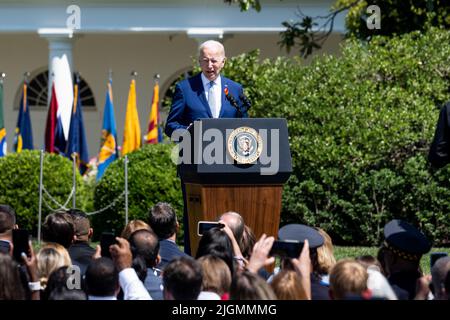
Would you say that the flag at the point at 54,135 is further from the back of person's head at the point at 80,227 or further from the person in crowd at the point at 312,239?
the person in crowd at the point at 312,239

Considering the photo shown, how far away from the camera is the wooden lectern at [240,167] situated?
26.2 ft

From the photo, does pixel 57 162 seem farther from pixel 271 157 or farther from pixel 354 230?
pixel 271 157

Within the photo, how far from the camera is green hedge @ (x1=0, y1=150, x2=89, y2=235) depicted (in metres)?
16.0

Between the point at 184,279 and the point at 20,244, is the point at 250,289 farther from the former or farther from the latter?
the point at 20,244

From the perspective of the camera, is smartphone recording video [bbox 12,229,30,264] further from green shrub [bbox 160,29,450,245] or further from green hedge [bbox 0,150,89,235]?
green hedge [bbox 0,150,89,235]

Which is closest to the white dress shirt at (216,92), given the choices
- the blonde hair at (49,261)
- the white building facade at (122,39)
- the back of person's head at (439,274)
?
the blonde hair at (49,261)

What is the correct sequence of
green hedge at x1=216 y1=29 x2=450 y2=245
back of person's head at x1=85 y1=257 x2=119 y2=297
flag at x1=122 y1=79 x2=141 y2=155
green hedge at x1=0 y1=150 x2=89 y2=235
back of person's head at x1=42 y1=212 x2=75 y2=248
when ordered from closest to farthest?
back of person's head at x1=85 y1=257 x2=119 y2=297
back of person's head at x1=42 y1=212 x2=75 y2=248
green hedge at x1=216 y1=29 x2=450 y2=245
green hedge at x1=0 y1=150 x2=89 y2=235
flag at x1=122 y1=79 x2=141 y2=155

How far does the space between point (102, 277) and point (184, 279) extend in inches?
23.2

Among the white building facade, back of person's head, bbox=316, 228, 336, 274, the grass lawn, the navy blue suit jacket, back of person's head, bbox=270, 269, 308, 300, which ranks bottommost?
the grass lawn

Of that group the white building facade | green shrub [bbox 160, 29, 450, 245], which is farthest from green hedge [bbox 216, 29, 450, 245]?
the white building facade

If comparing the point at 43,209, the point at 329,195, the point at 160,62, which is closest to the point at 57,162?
the point at 43,209

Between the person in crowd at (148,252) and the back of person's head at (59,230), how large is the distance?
758 millimetres
